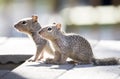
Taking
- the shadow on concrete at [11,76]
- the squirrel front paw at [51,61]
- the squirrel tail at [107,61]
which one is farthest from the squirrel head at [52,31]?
the shadow on concrete at [11,76]

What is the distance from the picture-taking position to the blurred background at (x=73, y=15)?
10.5 m

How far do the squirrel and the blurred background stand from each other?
4.16m

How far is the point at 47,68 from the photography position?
5.20 metres

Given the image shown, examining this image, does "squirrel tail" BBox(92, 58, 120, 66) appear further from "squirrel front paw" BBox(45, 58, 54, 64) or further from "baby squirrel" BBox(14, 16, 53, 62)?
"baby squirrel" BBox(14, 16, 53, 62)

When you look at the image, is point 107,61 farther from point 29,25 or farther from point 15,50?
point 15,50

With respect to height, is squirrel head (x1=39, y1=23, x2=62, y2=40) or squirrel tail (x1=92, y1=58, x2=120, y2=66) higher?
squirrel head (x1=39, y1=23, x2=62, y2=40)

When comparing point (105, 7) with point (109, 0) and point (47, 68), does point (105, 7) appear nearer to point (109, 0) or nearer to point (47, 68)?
point (109, 0)

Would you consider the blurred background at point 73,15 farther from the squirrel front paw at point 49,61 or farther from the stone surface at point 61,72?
the stone surface at point 61,72

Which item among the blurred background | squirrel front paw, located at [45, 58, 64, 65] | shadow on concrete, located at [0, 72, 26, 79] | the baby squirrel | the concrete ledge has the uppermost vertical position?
the baby squirrel

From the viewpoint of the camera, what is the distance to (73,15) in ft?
41.0

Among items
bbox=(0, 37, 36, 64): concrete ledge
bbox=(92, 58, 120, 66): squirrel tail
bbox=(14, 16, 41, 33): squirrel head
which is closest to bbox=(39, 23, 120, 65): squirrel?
bbox=(92, 58, 120, 66): squirrel tail

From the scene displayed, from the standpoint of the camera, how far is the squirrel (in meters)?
5.34

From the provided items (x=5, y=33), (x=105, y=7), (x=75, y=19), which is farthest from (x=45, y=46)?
(x=105, y=7)

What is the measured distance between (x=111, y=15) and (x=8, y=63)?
626 centimetres
